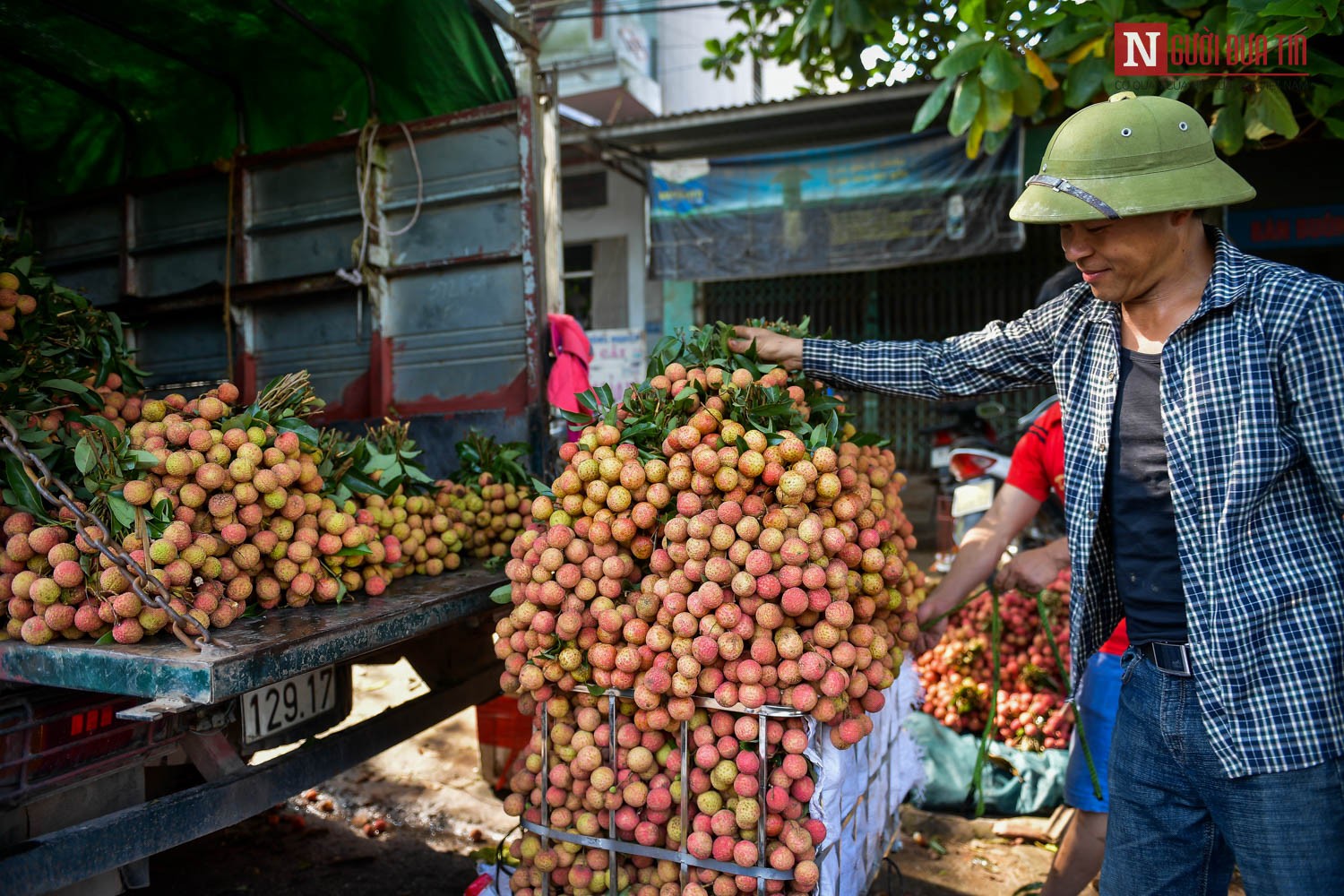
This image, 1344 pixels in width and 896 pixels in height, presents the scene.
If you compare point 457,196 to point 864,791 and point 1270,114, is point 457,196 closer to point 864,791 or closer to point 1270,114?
point 864,791

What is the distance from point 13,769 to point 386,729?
94 cm

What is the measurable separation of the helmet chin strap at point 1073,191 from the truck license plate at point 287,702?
2073 mm

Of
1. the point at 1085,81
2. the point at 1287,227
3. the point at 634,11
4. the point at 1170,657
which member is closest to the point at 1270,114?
the point at 1085,81

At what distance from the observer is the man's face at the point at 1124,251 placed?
1786 millimetres

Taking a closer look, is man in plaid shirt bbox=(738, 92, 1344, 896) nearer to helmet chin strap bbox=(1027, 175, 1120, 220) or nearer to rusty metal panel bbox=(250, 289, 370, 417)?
helmet chin strap bbox=(1027, 175, 1120, 220)

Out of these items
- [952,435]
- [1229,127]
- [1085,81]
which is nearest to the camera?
[1229,127]

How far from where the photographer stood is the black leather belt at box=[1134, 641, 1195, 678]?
72.3 inches

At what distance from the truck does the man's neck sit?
1.93m

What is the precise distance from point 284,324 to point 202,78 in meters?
1.42

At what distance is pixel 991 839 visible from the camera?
3.74 m

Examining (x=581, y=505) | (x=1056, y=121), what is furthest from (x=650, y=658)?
(x=1056, y=121)

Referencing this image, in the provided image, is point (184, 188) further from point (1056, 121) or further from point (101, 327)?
point (1056, 121)

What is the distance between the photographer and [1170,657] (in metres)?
1.88

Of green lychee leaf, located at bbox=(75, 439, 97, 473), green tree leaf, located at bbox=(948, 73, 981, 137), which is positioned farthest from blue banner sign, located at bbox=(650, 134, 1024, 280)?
green lychee leaf, located at bbox=(75, 439, 97, 473)
